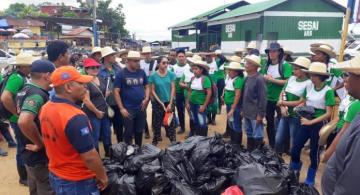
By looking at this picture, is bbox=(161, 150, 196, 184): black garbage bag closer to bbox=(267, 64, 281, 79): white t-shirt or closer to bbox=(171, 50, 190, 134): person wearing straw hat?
bbox=(267, 64, 281, 79): white t-shirt

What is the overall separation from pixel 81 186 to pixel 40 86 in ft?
3.68

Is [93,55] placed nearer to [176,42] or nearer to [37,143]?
[37,143]

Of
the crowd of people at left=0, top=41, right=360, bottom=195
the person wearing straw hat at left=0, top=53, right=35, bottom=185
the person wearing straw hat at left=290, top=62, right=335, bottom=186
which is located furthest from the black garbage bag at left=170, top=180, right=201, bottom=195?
the person wearing straw hat at left=0, top=53, right=35, bottom=185

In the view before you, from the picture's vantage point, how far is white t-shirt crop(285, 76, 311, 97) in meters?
4.59

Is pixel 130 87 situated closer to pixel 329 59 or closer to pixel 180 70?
pixel 180 70

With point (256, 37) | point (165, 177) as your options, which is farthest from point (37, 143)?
point (256, 37)

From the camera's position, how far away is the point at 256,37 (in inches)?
668

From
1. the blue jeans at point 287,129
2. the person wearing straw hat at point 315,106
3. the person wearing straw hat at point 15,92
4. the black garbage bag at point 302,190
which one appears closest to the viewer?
the black garbage bag at point 302,190

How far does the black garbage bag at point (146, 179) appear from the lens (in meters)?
3.71

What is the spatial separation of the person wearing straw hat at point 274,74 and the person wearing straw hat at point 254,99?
66 centimetres

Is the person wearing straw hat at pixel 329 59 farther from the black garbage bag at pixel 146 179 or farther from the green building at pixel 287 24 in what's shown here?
the green building at pixel 287 24

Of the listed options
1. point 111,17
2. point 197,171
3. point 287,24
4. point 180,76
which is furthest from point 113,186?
point 111,17

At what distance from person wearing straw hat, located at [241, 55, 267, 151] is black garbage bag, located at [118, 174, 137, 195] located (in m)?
2.19

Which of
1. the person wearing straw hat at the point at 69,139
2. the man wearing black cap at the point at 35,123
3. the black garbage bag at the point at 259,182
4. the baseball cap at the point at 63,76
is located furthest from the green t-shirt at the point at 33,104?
the black garbage bag at the point at 259,182
